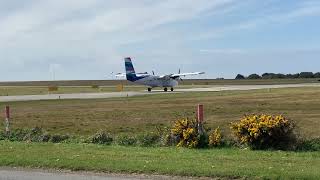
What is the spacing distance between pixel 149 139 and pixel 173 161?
529 cm

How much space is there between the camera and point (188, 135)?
16609 millimetres

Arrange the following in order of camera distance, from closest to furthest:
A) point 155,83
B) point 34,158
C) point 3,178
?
point 3,178
point 34,158
point 155,83

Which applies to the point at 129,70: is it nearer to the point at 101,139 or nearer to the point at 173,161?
the point at 101,139

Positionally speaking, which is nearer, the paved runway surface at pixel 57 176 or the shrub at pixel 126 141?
the paved runway surface at pixel 57 176

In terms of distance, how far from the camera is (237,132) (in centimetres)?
1619

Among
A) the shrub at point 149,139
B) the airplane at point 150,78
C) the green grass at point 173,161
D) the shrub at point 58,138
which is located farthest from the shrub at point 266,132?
the airplane at point 150,78

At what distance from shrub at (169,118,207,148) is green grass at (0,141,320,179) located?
2.23 ft

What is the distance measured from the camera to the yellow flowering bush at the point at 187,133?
1659cm

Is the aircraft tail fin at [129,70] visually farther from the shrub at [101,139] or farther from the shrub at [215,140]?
the shrub at [215,140]

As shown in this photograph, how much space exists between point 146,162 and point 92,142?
593 centimetres

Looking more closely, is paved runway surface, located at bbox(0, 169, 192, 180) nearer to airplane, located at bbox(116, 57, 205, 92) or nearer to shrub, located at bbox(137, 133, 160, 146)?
shrub, located at bbox(137, 133, 160, 146)

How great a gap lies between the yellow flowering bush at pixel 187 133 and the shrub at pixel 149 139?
3.49ft

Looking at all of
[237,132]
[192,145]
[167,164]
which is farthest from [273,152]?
[167,164]

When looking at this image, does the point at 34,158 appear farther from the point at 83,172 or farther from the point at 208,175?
the point at 208,175
